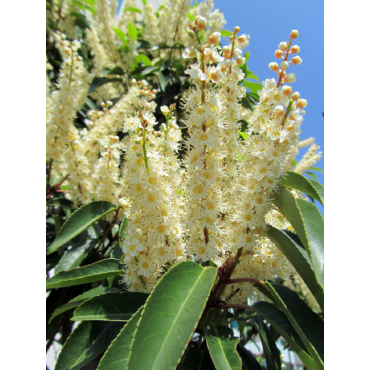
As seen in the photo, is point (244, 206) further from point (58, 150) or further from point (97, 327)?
point (58, 150)

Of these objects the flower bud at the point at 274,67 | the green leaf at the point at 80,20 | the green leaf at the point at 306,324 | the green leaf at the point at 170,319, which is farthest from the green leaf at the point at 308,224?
the green leaf at the point at 80,20

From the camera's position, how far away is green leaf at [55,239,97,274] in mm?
1251

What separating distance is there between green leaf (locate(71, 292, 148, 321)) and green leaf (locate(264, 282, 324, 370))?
1.17 feet

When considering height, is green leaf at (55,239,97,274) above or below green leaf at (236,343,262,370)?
above

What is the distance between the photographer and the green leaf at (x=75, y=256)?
4.10ft

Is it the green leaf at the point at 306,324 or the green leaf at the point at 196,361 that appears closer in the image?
the green leaf at the point at 306,324

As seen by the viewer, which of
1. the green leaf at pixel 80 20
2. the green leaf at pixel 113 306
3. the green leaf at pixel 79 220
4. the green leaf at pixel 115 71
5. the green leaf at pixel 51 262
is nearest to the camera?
the green leaf at pixel 113 306

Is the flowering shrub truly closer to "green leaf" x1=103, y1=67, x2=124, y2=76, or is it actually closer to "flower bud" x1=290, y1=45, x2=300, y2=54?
"flower bud" x1=290, y1=45, x2=300, y2=54

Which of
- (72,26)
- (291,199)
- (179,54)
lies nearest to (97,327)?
(291,199)

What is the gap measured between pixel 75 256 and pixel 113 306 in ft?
1.89

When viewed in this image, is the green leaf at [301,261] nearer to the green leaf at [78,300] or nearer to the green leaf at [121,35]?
the green leaf at [78,300]

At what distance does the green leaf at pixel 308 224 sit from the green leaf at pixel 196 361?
1.34 feet

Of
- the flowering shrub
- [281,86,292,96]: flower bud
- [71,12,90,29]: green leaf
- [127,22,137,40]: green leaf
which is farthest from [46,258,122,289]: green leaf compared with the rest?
[71,12,90,29]: green leaf
